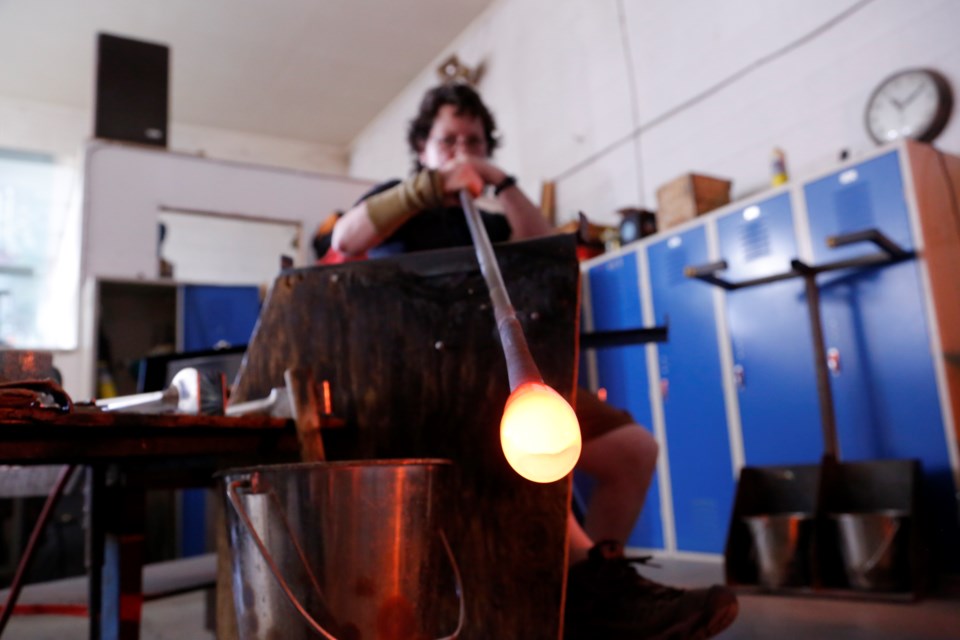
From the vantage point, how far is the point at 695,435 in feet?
12.6

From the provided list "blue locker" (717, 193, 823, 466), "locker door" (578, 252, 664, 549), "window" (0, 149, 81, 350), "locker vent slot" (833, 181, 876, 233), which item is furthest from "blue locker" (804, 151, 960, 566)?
"window" (0, 149, 81, 350)

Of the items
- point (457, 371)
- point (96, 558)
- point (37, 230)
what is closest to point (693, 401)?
point (457, 371)

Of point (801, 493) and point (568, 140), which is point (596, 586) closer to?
point (801, 493)

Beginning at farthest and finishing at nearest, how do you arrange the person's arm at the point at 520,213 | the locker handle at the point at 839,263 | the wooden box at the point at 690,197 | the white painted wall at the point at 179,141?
the white painted wall at the point at 179,141, the wooden box at the point at 690,197, the locker handle at the point at 839,263, the person's arm at the point at 520,213

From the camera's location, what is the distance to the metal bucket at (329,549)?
91 centimetres

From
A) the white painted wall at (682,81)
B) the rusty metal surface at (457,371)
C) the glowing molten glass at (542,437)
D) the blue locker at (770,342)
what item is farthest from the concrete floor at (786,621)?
the white painted wall at (682,81)

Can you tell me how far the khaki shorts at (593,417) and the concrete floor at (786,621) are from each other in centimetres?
78

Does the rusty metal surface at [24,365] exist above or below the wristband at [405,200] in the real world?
below

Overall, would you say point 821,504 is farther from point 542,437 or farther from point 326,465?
point 542,437

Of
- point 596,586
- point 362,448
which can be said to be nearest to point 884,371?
point 596,586

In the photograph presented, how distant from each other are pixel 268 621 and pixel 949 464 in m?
2.70

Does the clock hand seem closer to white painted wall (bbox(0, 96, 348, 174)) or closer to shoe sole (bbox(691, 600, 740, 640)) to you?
shoe sole (bbox(691, 600, 740, 640))

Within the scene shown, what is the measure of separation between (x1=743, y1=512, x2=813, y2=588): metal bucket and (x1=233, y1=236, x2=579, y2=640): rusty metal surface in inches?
77.6

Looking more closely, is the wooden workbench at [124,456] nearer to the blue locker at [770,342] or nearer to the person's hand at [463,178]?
the person's hand at [463,178]
